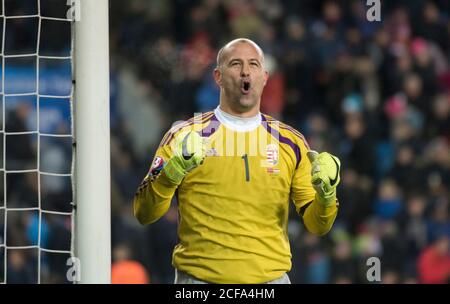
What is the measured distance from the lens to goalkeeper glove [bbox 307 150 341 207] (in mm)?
4918

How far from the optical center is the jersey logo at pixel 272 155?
524 cm

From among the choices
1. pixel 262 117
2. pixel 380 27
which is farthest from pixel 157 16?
pixel 262 117

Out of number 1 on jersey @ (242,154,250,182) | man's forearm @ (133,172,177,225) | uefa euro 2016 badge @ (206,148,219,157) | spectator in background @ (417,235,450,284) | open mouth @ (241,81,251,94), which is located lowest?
spectator in background @ (417,235,450,284)

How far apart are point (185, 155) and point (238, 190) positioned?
0.40 meters

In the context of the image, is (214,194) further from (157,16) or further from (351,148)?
(157,16)

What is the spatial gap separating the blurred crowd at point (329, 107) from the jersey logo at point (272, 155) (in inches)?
143

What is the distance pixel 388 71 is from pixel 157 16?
7.51ft

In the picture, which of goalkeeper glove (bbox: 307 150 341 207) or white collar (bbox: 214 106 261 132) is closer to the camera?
goalkeeper glove (bbox: 307 150 341 207)

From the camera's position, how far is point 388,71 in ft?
34.6
